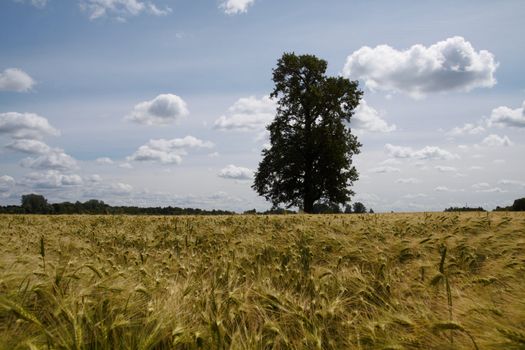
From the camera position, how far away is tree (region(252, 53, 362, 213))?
2830cm

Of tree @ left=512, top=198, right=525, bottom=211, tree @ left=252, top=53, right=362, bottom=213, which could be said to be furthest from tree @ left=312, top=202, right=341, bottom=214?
tree @ left=512, top=198, right=525, bottom=211

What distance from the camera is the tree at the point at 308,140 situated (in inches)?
1114

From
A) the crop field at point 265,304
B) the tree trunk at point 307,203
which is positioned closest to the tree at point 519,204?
the crop field at point 265,304

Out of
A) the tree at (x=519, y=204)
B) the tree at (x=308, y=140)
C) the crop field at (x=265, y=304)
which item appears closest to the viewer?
the crop field at (x=265, y=304)

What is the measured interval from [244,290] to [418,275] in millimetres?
1997

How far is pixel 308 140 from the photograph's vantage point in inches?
1110

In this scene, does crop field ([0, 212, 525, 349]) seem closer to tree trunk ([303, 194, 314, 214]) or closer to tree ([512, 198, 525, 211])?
tree ([512, 198, 525, 211])

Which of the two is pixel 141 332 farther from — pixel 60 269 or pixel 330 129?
pixel 330 129

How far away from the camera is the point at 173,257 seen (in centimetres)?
539

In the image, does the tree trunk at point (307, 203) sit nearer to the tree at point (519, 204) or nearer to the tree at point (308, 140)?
the tree at point (308, 140)

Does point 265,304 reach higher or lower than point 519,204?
lower

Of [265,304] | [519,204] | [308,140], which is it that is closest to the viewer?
[265,304]

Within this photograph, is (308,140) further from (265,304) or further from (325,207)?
(265,304)

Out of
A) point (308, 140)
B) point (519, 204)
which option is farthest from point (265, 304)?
point (308, 140)
